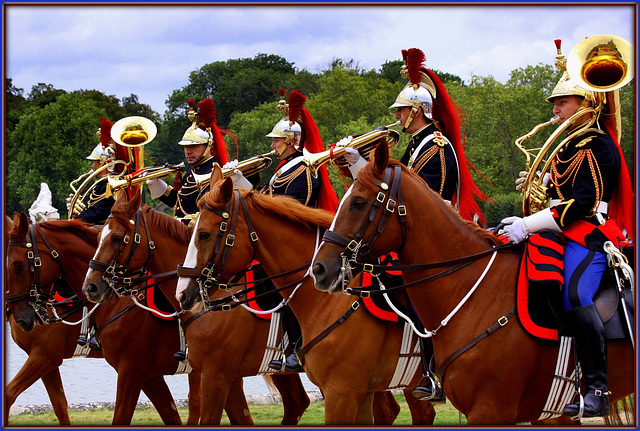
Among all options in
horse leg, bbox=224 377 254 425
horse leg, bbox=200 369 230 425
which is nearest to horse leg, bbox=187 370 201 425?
horse leg, bbox=224 377 254 425

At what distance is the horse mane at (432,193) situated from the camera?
5370mm

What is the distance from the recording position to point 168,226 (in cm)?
804

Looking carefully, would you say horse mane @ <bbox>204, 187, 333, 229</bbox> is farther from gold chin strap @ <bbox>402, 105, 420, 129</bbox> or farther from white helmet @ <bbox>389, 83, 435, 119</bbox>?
white helmet @ <bbox>389, 83, 435, 119</bbox>

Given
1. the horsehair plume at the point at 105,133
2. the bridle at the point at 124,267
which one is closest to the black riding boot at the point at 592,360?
the bridle at the point at 124,267

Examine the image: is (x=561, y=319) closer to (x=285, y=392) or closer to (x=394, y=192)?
(x=394, y=192)

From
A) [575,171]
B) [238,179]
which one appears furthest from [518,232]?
[238,179]

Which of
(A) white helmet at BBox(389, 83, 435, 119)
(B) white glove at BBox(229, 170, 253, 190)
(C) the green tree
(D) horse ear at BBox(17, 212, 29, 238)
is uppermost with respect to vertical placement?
(C) the green tree

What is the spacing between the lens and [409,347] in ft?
22.0

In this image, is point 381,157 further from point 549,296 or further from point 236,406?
point 236,406

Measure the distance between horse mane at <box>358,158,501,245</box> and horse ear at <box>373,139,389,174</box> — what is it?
0.15 ft

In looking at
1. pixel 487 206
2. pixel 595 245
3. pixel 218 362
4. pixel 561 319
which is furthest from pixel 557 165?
pixel 487 206

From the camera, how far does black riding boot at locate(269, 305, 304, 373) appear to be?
7645 millimetres

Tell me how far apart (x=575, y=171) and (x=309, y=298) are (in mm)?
2582

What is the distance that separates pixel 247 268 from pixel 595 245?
9.78 feet
